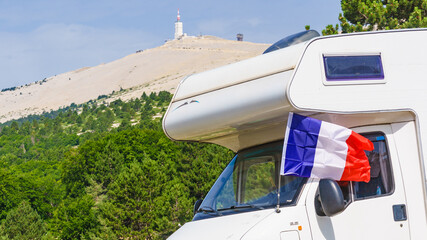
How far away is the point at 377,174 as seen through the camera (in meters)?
7.46

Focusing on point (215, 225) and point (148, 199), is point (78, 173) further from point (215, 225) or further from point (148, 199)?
point (215, 225)

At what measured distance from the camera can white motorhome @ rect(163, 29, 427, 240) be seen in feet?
23.3

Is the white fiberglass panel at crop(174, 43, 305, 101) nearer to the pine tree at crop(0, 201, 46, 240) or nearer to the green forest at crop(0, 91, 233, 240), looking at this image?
the green forest at crop(0, 91, 233, 240)

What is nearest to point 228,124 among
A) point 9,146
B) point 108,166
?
point 108,166

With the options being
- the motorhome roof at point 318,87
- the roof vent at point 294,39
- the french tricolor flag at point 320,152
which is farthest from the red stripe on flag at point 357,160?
the roof vent at point 294,39

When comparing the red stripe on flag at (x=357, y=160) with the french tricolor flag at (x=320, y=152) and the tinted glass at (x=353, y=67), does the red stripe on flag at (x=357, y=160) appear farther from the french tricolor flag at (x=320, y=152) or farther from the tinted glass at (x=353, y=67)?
the tinted glass at (x=353, y=67)

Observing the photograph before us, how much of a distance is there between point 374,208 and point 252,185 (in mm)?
1694

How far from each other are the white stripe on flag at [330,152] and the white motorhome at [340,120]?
5.5 inches

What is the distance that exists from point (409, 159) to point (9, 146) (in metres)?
185

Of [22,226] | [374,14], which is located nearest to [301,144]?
[374,14]

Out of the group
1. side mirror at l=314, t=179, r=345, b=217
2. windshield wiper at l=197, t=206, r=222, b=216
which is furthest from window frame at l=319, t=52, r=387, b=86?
windshield wiper at l=197, t=206, r=222, b=216

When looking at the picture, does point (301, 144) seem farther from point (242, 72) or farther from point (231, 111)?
point (242, 72)

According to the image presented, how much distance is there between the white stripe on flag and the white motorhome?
140 mm

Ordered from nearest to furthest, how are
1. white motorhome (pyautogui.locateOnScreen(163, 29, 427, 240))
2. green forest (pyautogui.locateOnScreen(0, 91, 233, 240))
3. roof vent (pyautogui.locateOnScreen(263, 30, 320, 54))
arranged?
white motorhome (pyautogui.locateOnScreen(163, 29, 427, 240)) → roof vent (pyautogui.locateOnScreen(263, 30, 320, 54)) → green forest (pyautogui.locateOnScreen(0, 91, 233, 240))
